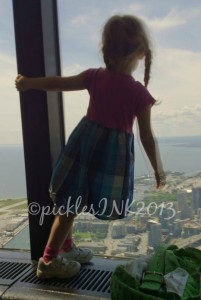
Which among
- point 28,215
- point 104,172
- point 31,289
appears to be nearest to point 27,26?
point 104,172

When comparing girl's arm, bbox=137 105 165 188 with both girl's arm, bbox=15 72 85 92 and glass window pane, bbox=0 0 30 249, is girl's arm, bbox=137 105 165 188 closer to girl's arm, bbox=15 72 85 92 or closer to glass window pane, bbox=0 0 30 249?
girl's arm, bbox=15 72 85 92

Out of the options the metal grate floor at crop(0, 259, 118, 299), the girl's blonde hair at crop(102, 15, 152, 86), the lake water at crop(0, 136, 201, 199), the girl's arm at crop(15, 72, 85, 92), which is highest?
the girl's blonde hair at crop(102, 15, 152, 86)

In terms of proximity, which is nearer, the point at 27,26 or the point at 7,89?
the point at 27,26

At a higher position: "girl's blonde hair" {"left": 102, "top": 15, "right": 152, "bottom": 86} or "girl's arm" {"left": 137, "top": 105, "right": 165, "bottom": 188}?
"girl's blonde hair" {"left": 102, "top": 15, "right": 152, "bottom": 86}

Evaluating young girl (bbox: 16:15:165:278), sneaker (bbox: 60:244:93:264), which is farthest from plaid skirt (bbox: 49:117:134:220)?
sneaker (bbox: 60:244:93:264)

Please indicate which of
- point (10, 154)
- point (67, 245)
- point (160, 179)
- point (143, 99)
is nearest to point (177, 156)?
point (160, 179)

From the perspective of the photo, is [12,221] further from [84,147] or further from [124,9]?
[124,9]

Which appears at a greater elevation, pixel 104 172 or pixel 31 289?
pixel 104 172

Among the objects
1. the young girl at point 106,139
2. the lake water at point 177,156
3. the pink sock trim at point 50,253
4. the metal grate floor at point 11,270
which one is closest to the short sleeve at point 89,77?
the young girl at point 106,139
